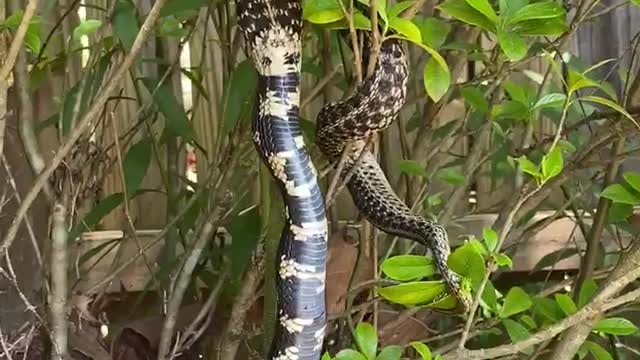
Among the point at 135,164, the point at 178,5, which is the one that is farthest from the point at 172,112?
the point at 178,5

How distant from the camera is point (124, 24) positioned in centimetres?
100

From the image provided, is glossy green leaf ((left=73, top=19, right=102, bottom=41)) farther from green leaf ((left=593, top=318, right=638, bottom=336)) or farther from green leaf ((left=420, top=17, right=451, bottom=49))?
green leaf ((left=593, top=318, right=638, bottom=336))

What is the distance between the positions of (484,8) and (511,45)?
4 cm

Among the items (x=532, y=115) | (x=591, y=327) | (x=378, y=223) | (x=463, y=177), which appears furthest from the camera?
(x=463, y=177)

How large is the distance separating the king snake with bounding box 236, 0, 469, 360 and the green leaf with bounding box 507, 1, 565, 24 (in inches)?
3.7

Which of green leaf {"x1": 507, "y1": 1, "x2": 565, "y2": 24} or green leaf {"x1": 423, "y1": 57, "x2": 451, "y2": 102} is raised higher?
green leaf {"x1": 507, "y1": 1, "x2": 565, "y2": 24}

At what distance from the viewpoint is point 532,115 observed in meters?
1.07

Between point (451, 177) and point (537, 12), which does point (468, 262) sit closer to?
point (537, 12)

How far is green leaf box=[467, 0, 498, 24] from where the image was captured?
2.38 ft

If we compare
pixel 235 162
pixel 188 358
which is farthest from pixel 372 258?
pixel 188 358

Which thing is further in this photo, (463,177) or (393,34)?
(463,177)

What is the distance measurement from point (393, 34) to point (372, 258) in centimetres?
36

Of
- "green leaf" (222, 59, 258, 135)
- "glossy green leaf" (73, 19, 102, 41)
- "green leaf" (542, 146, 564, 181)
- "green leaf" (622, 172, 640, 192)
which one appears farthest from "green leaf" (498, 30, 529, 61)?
"glossy green leaf" (73, 19, 102, 41)

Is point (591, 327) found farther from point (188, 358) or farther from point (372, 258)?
point (188, 358)
